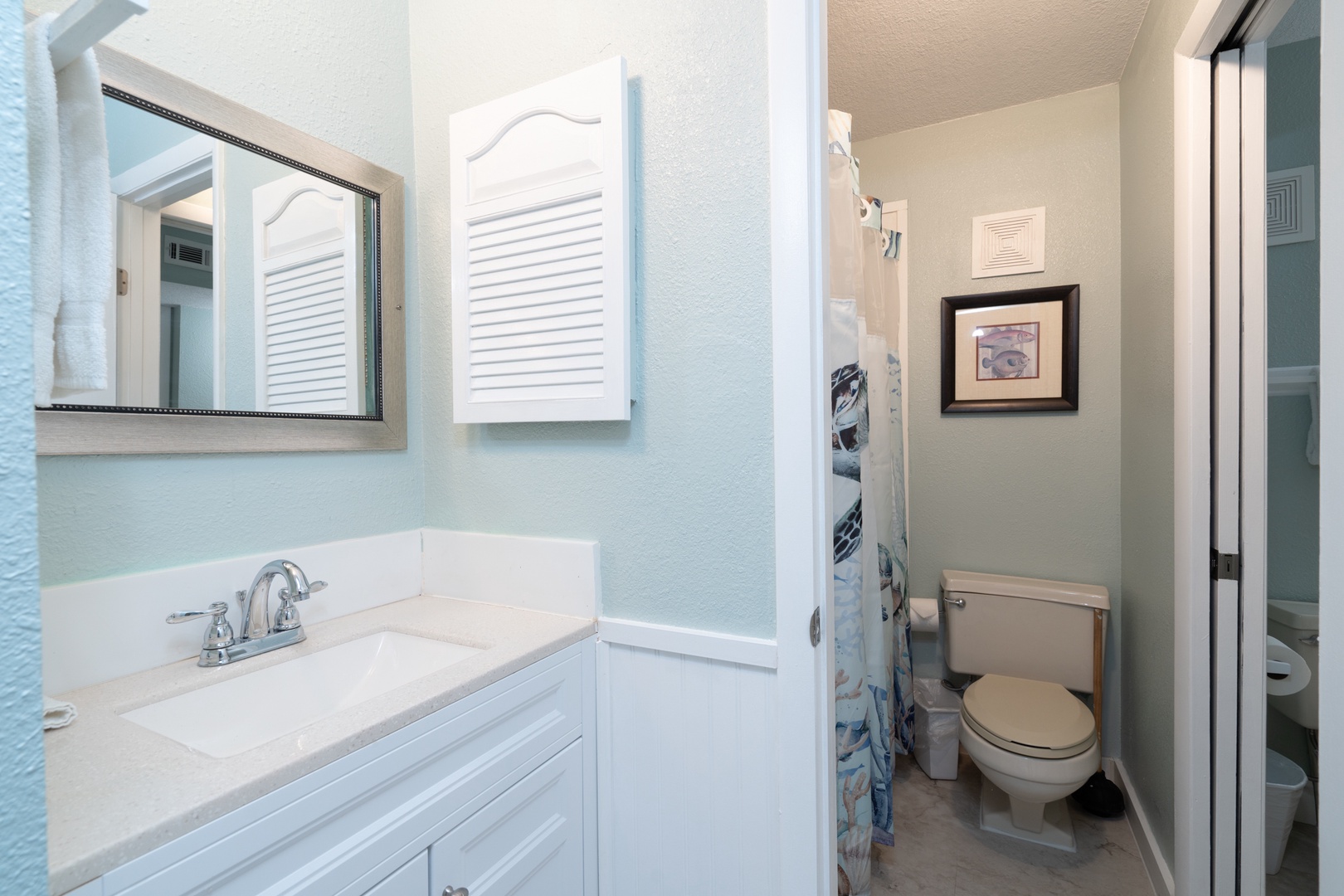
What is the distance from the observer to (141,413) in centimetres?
94

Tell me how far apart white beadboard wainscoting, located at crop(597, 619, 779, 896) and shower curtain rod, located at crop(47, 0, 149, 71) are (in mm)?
1018

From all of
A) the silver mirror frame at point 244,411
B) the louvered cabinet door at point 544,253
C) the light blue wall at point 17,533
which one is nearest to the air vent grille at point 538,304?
the louvered cabinet door at point 544,253

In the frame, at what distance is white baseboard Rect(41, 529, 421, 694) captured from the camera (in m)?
0.85

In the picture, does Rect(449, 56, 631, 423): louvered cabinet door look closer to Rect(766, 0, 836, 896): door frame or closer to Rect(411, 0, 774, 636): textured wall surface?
Rect(411, 0, 774, 636): textured wall surface

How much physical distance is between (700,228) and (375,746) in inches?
36.3

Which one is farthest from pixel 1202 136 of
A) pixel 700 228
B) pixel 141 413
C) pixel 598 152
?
pixel 141 413

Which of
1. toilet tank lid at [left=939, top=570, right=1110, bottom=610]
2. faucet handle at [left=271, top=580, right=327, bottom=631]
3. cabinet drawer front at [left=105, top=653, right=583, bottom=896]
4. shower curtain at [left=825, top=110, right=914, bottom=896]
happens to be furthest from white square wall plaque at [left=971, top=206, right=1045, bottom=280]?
faucet handle at [left=271, top=580, right=327, bottom=631]

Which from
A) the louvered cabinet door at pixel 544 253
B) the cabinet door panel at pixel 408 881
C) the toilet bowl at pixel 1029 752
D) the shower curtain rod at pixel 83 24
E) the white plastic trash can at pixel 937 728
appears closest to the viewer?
the shower curtain rod at pixel 83 24

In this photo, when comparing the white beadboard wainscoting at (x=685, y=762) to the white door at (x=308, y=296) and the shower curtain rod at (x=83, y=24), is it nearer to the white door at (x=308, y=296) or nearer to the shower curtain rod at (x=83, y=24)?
the white door at (x=308, y=296)

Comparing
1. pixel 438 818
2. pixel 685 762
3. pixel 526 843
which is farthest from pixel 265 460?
pixel 685 762

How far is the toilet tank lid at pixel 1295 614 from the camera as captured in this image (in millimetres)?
1294

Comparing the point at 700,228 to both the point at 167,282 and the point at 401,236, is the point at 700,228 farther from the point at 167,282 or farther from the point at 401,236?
the point at 167,282

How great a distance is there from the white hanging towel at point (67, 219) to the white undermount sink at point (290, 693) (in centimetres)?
48

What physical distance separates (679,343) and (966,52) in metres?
1.68
